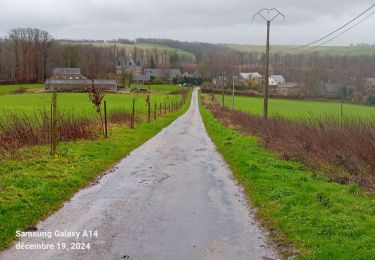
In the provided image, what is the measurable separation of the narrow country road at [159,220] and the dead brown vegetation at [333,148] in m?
3.09

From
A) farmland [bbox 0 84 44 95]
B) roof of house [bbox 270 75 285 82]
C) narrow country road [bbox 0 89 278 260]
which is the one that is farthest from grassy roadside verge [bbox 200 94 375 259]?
roof of house [bbox 270 75 285 82]

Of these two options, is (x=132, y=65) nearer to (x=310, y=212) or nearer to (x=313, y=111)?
(x=313, y=111)

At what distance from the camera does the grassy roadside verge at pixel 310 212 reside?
6766mm

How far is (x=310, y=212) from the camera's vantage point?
338 inches

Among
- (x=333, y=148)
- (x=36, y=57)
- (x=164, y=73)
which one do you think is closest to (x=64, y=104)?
(x=333, y=148)

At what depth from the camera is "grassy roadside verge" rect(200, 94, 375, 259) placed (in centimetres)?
677

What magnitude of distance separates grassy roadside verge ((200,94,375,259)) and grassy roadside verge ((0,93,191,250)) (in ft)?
14.5

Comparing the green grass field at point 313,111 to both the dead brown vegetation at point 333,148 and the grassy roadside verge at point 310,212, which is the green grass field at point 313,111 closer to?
the dead brown vegetation at point 333,148

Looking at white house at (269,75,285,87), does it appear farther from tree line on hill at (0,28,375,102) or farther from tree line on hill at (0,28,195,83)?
tree line on hill at (0,28,195,83)

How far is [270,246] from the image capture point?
7078 mm

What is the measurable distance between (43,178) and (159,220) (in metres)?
4.45

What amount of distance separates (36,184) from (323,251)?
706 centimetres

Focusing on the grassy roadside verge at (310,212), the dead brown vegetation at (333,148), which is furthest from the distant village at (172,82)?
the grassy roadside verge at (310,212)

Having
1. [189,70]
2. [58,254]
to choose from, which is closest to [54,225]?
[58,254]
